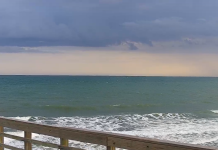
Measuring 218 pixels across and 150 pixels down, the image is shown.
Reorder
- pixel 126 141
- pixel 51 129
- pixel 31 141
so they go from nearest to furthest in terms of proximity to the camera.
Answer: pixel 126 141 < pixel 51 129 < pixel 31 141

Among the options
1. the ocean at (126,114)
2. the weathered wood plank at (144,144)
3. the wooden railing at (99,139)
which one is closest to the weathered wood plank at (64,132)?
the wooden railing at (99,139)

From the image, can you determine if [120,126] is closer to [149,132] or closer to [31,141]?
[149,132]

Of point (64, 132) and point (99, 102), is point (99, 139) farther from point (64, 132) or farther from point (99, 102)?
point (99, 102)

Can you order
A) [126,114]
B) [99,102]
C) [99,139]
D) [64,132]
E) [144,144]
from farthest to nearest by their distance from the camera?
[99,102], [126,114], [64,132], [99,139], [144,144]

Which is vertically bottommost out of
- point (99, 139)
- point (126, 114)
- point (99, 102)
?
point (99, 102)

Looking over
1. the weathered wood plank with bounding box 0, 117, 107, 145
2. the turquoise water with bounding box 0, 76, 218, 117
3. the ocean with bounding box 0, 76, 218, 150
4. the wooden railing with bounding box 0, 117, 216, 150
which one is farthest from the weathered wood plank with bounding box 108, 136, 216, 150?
the turquoise water with bounding box 0, 76, 218, 117

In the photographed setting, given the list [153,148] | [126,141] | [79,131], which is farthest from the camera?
[79,131]

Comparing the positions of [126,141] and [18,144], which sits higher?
[126,141]

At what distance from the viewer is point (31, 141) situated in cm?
369

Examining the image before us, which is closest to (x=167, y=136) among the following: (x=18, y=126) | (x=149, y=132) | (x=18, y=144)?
(x=149, y=132)

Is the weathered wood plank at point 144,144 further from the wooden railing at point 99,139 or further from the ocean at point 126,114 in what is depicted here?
the ocean at point 126,114

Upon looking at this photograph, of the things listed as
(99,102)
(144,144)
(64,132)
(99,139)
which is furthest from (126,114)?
(144,144)

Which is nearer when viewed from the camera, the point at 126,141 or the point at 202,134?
the point at 126,141

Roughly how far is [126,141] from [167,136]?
9373 mm
